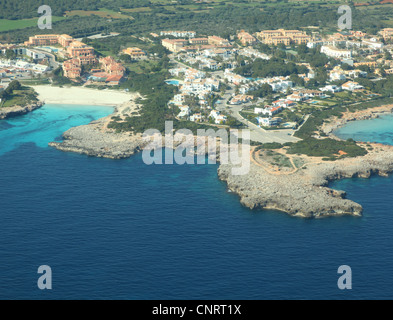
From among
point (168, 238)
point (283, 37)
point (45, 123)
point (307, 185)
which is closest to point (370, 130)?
point (307, 185)

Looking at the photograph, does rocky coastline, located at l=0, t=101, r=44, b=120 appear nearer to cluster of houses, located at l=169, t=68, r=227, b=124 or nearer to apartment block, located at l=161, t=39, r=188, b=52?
cluster of houses, located at l=169, t=68, r=227, b=124

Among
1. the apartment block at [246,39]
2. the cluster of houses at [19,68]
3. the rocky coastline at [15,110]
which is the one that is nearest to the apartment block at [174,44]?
the apartment block at [246,39]

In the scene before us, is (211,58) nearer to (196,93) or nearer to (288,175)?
(196,93)

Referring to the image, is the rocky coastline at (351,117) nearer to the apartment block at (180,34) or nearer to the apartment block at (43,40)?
the apartment block at (180,34)

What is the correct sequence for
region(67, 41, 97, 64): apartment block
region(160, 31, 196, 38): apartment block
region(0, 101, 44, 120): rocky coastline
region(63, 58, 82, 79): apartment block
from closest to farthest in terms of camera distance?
region(0, 101, 44, 120): rocky coastline → region(63, 58, 82, 79): apartment block → region(67, 41, 97, 64): apartment block → region(160, 31, 196, 38): apartment block

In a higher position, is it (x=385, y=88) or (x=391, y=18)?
(x=391, y=18)

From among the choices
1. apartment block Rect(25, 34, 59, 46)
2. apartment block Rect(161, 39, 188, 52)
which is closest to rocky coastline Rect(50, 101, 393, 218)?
apartment block Rect(161, 39, 188, 52)
